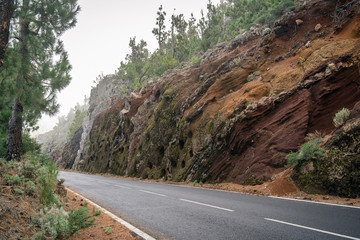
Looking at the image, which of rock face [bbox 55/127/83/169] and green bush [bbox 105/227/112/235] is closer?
green bush [bbox 105/227/112/235]

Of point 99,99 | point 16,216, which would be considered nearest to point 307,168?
point 16,216

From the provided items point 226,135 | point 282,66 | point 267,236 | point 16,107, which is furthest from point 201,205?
point 282,66

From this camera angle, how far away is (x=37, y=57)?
10.5 meters

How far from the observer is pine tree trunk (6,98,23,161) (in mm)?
10875

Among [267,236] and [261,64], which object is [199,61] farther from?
[267,236]

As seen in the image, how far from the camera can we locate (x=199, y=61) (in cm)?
2903

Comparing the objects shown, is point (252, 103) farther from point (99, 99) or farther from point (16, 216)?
point (99, 99)

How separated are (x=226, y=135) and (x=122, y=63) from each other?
46.6 meters

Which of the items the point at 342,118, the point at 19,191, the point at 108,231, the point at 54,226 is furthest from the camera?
the point at 342,118

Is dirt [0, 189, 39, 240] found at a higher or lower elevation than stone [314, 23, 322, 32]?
lower

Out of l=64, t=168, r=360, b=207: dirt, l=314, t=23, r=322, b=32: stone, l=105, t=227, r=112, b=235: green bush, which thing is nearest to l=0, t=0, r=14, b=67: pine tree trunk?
l=105, t=227, r=112, b=235: green bush

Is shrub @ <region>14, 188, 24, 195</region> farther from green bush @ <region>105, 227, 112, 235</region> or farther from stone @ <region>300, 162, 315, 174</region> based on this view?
stone @ <region>300, 162, 315, 174</region>

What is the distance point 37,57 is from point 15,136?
164 inches

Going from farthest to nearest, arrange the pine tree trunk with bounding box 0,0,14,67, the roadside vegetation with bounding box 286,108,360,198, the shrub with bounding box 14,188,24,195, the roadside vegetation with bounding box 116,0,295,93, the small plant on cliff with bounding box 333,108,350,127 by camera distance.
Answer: the roadside vegetation with bounding box 116,0,295,93 < the small plant on cliff with bounding box 333,108,350,127 < the roadside vegetation with bounding box 286,108,360,198 < the pine tree trunk with bounding box 0,0,14,67 < the shrub with bounding box 14,188,24,195
